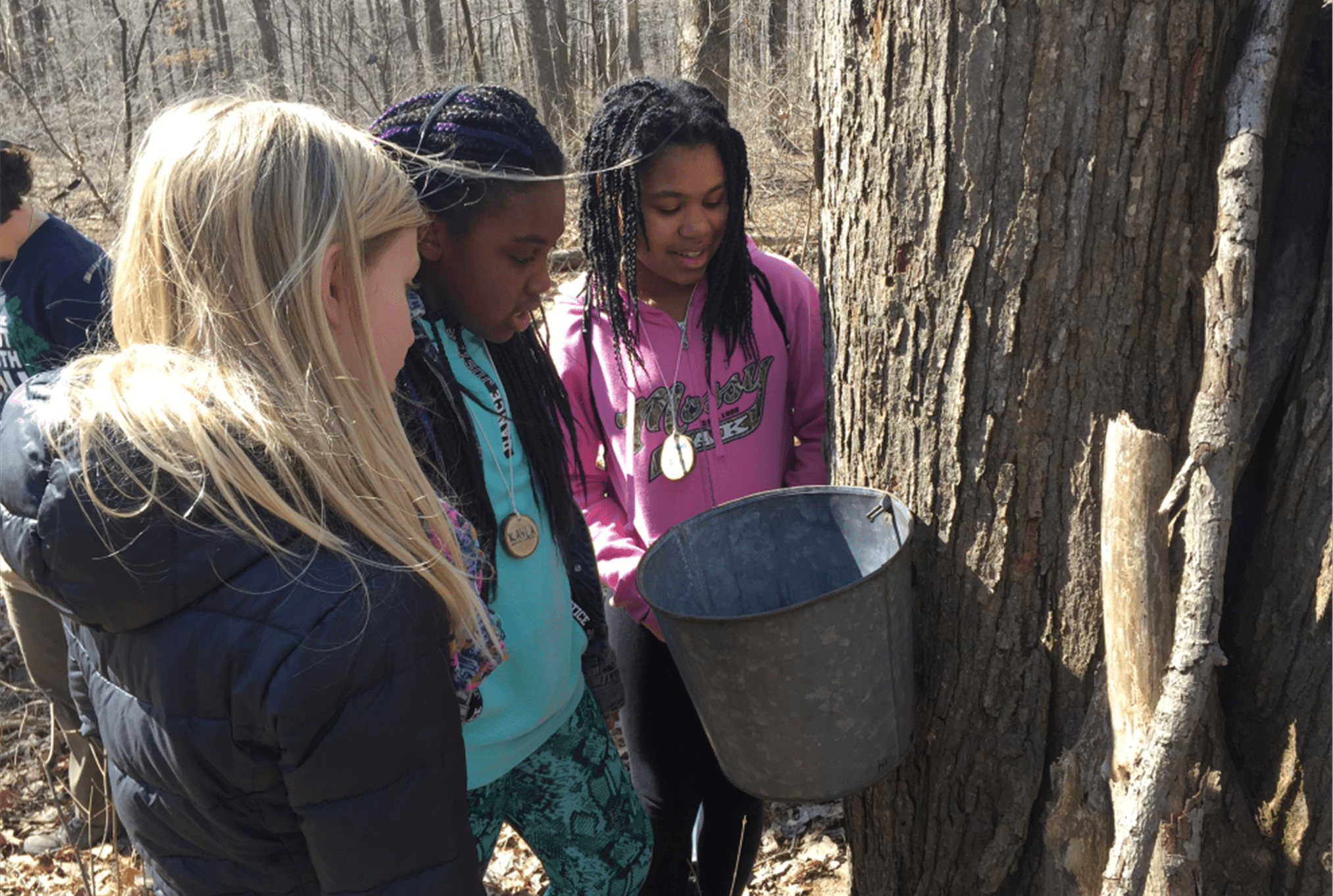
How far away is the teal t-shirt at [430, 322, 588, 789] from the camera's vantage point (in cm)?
195

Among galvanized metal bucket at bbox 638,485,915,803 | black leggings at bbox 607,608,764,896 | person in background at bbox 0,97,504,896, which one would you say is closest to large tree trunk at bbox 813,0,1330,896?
galvanized metal bucket at bbox 638,485,915,803

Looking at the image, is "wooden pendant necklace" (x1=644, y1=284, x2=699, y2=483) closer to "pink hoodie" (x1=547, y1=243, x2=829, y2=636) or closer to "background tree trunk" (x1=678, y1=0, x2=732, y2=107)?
"pink hoodie" (x1=547, y1=243, x2=829, y2=636)

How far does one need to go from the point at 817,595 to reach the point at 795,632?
0.88 ft

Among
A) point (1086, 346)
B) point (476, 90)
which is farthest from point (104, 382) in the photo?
point (1086, 346)

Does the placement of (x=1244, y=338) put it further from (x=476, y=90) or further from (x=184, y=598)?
(x=184, y=598)

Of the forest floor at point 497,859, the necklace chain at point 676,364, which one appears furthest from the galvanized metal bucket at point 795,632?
the forest floor at point 497,859

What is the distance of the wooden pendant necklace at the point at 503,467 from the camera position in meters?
1.97

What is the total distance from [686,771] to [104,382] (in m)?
1.76

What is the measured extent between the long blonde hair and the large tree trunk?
3.52 ft

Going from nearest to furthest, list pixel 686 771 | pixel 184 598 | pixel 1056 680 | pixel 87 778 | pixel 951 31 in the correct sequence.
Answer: pixel 184 598 → pixel 951 31 → pixel 1056 680 → pixel 686 771 → pixel 87 778

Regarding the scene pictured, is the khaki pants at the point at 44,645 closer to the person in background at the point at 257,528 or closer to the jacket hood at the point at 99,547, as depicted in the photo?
the person in background at the point at 257,528

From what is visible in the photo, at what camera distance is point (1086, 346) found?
1930 mm

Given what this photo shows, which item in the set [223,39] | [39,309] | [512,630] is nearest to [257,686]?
[512,630]

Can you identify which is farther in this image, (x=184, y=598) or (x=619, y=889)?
(x=619, y=889)
